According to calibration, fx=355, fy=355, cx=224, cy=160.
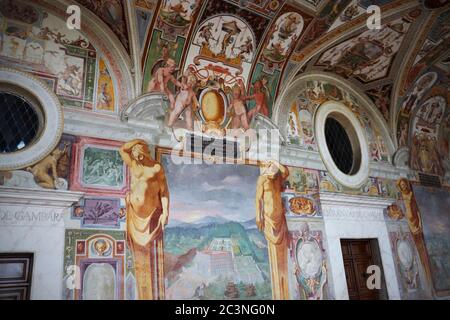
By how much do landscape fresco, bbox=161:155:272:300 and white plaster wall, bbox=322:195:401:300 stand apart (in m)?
1.77

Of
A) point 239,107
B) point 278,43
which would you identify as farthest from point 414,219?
point 278,43

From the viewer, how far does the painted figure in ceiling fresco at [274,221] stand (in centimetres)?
670

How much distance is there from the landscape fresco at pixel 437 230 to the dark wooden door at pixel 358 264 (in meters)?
2.16

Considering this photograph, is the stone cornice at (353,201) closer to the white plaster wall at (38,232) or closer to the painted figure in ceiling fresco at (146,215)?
the painted figure in ceiling fresco at (146,215)

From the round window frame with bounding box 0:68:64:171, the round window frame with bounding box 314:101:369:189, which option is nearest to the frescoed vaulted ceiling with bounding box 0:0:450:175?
the round window frame with bounding box 0:68:64:171

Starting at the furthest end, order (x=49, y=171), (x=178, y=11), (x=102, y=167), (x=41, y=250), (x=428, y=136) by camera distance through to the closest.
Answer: (x=428, y=136) → (x=178, y=11) → (x=102, y=167) → (x=49, y=171) → (x=41, y=250)

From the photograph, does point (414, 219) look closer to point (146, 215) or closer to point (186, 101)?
point (186, 101)

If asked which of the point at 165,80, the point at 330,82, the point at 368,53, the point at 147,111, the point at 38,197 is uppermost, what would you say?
the point at 368,53

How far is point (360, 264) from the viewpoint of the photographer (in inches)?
322

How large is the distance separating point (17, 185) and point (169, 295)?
276 cm

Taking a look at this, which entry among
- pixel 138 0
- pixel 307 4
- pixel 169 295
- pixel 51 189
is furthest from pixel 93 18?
pixel 169 295

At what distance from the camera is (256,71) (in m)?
7.71

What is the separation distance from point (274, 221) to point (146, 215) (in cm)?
260

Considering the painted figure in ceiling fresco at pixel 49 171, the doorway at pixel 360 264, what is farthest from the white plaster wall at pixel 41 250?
the doorway at pixel 360 264
